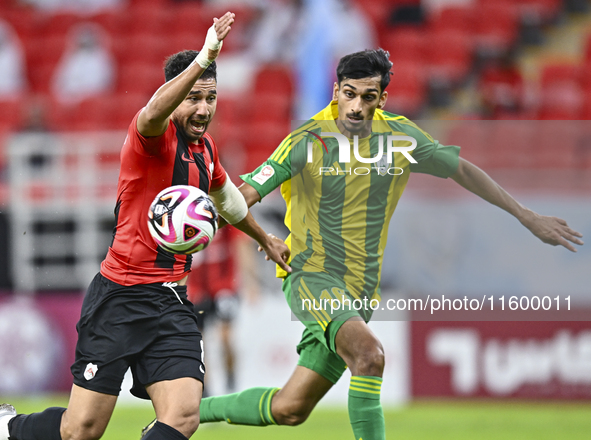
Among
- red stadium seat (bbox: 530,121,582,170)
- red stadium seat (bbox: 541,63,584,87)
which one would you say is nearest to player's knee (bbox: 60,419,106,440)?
red stadium seat (bbox: 530,121,582,170)

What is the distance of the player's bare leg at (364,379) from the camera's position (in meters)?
4.61

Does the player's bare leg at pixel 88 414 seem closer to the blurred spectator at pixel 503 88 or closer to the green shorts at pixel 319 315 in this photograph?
the green shorts at pixel 319 315

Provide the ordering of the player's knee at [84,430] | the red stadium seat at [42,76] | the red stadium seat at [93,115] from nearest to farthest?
the player's knee at [84,430] < the red stadium seat at [93,115] < the red stadium seat at [42,76]

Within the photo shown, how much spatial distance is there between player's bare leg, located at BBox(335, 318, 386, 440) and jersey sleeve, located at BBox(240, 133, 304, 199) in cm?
95

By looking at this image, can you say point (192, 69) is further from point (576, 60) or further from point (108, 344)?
point (576, 60)

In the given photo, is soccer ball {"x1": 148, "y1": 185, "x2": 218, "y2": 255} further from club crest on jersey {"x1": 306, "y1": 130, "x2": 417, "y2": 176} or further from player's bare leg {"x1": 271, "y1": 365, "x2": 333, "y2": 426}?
player's bare leg {"x1": 271, "y1": 365, "x2": 333, "y2": 426}

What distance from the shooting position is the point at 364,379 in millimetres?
4609

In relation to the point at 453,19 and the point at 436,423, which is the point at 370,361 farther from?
the point at 453,19

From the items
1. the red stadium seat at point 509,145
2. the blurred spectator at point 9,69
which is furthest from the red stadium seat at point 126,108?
the red stadium seat at point 509,145

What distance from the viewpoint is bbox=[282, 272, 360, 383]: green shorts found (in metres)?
4.89

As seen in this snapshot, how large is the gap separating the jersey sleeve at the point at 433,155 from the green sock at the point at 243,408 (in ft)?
5.35

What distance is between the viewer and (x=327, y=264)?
17.1 feet

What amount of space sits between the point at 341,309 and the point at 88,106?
827cm

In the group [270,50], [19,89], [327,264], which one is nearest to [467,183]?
[327,264]
